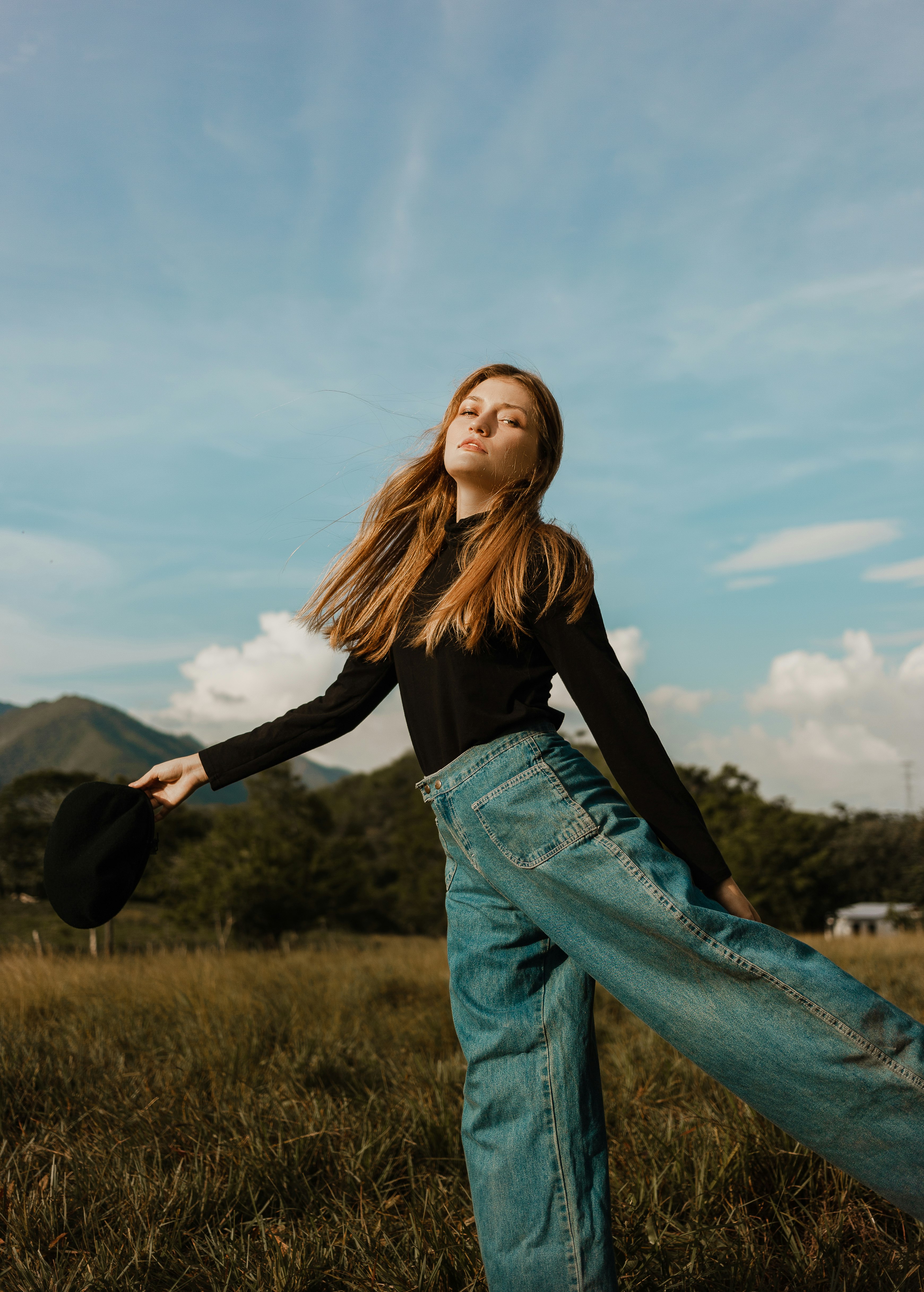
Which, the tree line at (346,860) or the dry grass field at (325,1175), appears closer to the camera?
the dry grass field at (325,1175)

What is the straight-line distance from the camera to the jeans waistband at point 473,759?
1.71 meters

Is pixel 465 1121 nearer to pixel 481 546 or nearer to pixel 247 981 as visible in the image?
pixel 481 546

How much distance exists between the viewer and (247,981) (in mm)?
6504

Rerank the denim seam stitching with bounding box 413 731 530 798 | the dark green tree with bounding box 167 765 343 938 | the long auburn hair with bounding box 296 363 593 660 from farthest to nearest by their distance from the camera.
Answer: the dark green tree with bounding box 167 765 343 938
the long auburn hair with bounding box 296 363 593 660
the denim seam stitching with bounding box 413 731 530 798

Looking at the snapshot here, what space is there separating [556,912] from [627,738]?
35 cm

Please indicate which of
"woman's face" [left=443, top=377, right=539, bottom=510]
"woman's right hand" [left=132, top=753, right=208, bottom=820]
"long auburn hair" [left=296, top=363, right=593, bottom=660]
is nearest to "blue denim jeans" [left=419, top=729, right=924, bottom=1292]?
"long auburn hair" [left=296, top=363, right=593, bottom=660]

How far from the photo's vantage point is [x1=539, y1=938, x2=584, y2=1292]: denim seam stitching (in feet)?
5.39

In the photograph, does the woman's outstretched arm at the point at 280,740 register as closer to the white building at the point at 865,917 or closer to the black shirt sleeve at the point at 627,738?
the black shirt sleeve at the point at 627,738

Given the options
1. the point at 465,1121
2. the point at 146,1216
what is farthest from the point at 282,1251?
the point at 465,1121

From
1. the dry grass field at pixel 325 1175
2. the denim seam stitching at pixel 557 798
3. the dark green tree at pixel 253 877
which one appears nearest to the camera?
the denim seam stitching at pixel 557 798

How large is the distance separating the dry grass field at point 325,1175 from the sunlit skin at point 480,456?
1.08 m

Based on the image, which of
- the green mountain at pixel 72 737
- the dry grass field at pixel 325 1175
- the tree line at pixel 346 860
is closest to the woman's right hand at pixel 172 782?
the dry grass field at pixel 325 1175

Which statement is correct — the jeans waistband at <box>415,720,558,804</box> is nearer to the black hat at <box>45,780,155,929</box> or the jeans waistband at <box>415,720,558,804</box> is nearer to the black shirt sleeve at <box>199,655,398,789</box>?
the black shirt sleeve at <box>199,655,398,789</box>

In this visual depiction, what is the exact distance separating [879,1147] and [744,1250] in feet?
3.09
